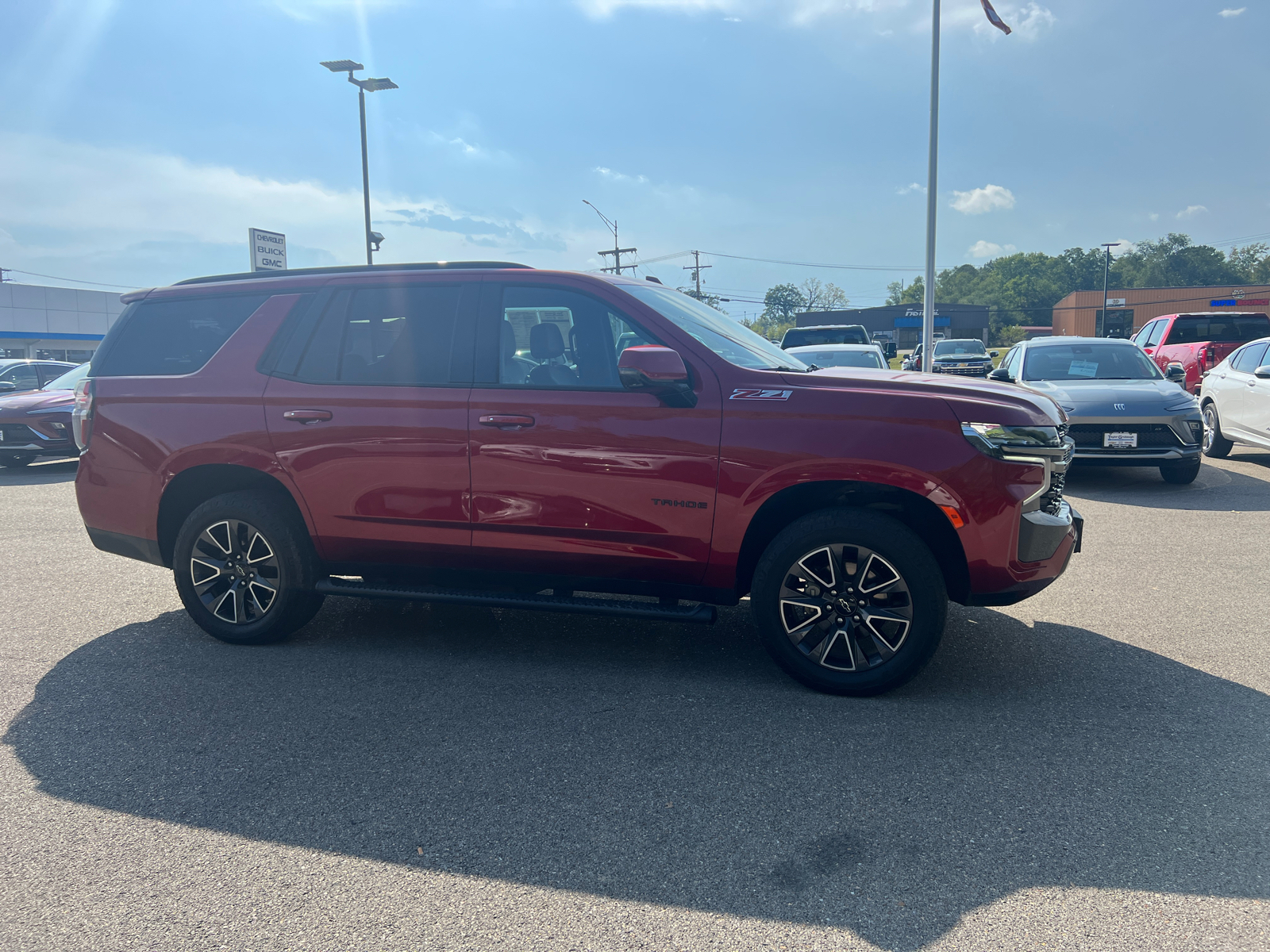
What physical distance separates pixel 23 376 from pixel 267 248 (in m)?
5.90

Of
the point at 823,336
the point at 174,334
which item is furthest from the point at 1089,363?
the point at 174,334

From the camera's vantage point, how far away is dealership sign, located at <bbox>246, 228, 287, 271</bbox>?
66.4 ft

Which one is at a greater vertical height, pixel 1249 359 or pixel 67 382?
pixel 1249 359

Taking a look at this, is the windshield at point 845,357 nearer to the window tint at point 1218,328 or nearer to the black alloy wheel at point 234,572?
the window tint at point 1218,328

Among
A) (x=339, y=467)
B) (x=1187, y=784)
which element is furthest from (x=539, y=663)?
(x=1187, y=784)

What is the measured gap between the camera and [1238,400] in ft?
36.5

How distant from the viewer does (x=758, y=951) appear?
240 centimetres

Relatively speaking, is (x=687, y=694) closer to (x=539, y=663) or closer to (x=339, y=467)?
(x=539, y=663)

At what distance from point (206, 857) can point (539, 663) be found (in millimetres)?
1968

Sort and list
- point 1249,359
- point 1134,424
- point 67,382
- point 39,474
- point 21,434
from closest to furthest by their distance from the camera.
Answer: point 1134,424 → point 1249,359 → point 21,434 → point 39,474 → point 67,382

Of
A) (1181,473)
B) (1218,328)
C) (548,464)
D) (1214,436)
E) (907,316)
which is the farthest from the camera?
(907,316)

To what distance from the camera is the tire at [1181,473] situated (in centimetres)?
941

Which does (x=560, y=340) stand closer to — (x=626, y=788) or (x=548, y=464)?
(x=548, y=464)

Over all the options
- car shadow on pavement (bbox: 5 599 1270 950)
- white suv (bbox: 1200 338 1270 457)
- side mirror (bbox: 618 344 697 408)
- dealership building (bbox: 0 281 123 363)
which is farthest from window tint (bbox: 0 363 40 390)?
dealership building (bbox: 0 281 123 363)
